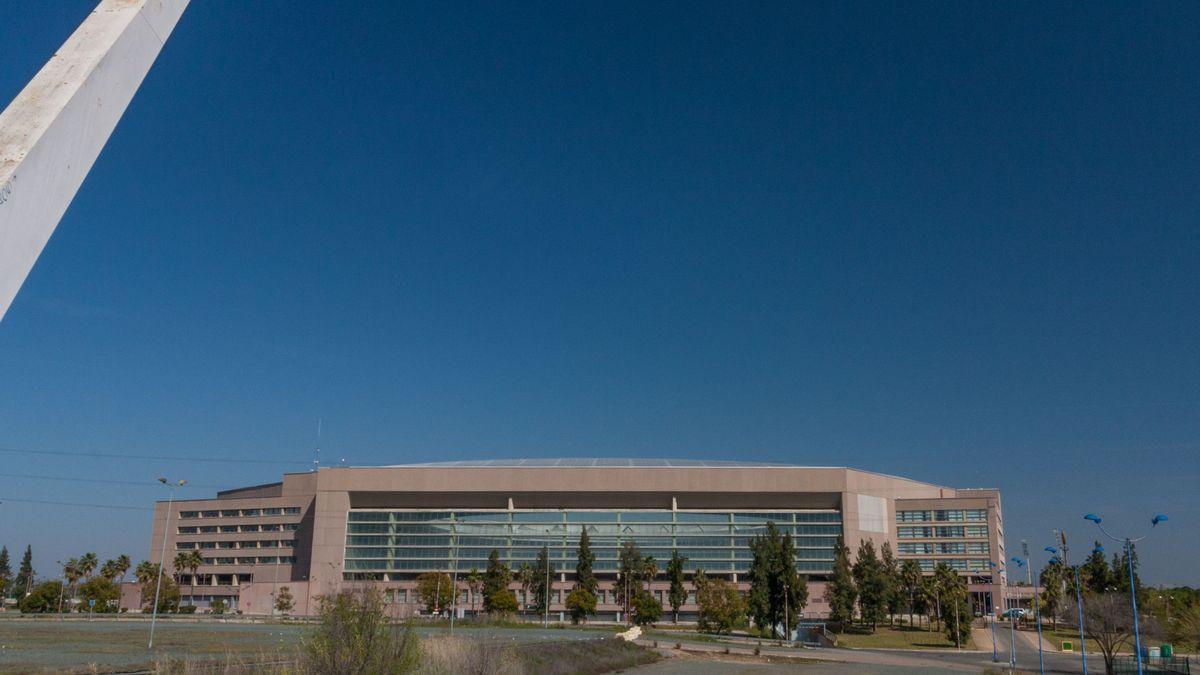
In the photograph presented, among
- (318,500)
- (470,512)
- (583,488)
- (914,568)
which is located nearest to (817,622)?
(914,568)

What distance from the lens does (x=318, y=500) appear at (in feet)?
364

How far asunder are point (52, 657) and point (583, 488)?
3024 inches

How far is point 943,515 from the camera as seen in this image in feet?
371

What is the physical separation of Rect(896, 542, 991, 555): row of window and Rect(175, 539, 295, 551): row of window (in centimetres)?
7659

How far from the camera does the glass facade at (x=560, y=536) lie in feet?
358

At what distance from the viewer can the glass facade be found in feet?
358

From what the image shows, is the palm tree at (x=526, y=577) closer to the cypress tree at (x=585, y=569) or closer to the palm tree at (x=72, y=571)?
the cypress tree at (x=585, y=569)

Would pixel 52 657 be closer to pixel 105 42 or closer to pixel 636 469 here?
pixel 105 42

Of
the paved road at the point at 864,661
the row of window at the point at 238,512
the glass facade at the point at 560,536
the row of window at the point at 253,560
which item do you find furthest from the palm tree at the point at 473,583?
the paved road at the point at 864,661

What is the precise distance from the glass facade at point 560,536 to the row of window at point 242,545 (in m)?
11.4

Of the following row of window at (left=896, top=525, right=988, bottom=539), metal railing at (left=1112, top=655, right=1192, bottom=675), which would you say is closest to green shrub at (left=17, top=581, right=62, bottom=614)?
row of window at (left=896, top=525, right=988, bottom=539)

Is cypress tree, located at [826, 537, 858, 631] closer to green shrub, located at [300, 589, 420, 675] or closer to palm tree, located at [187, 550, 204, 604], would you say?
green shrub, located at [300, 589, 420, 675]

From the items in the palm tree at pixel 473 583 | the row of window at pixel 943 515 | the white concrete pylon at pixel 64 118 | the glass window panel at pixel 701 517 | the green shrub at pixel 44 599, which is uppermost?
the row of window at pixel 943 515

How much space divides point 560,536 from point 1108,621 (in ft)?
236
